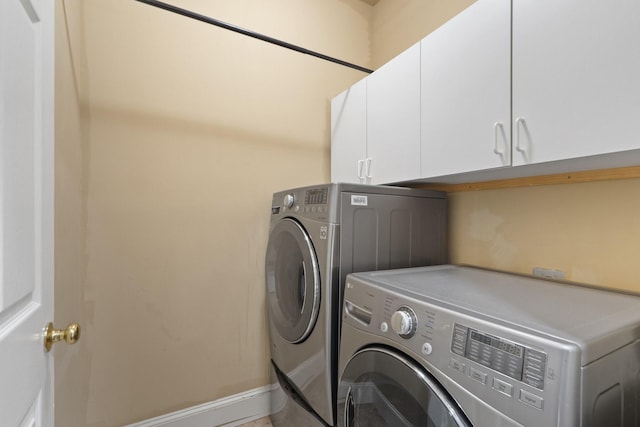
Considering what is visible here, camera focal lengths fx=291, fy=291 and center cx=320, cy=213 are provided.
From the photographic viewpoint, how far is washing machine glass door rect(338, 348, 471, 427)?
0.71 metres

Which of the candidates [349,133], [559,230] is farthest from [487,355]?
[349,133]

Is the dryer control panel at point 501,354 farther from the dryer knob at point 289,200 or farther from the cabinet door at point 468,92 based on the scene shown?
the dryer knob at point 289,200

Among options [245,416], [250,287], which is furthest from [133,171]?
[245,416]

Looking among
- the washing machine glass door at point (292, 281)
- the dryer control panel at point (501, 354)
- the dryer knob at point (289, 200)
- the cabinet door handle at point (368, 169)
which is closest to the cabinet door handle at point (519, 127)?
the dryer control panel at point (501, 354)

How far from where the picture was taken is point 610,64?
0.80 metres

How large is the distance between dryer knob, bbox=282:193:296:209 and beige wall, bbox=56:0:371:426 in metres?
0.36

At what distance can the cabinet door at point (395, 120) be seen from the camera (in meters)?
1.41

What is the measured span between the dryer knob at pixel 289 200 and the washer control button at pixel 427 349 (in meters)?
1.01

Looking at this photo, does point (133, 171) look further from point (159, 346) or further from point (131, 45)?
point (159, 346)

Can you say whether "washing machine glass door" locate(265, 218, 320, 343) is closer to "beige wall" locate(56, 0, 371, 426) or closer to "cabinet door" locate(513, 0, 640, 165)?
"beige wall" locate(56, 0, 371, 426)

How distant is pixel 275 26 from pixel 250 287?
5.88 feet

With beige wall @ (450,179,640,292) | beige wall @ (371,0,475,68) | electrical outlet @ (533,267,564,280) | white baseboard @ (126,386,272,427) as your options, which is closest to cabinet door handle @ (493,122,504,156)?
beige wall @ (450,179,640,292)

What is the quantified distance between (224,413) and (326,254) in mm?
1333

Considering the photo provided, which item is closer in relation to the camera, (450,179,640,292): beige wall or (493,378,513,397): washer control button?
(493,378,513,397): washer control button
